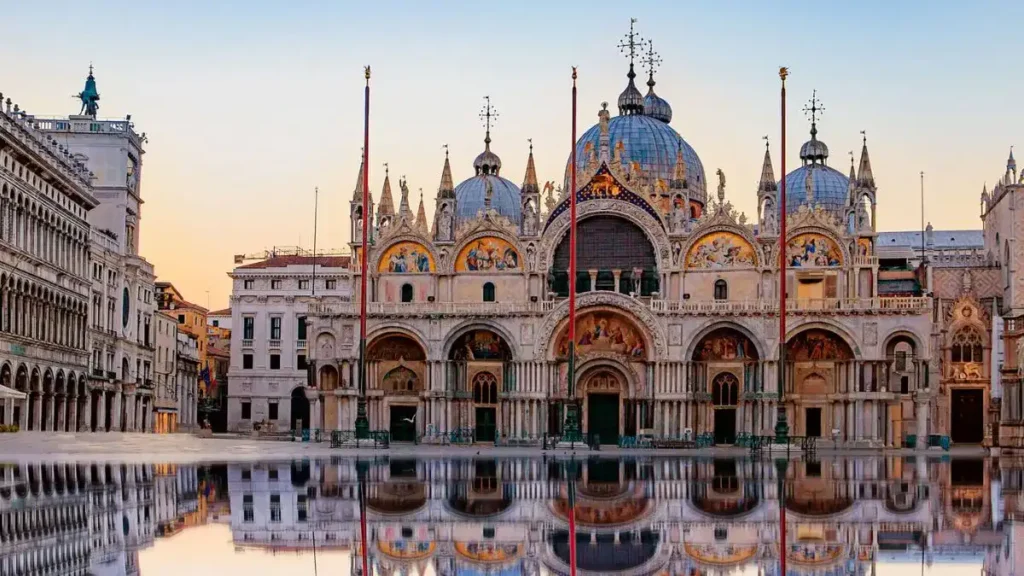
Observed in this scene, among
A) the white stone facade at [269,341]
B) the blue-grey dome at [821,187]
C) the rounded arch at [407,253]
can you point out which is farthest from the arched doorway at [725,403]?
the white stone facade at [269,341]

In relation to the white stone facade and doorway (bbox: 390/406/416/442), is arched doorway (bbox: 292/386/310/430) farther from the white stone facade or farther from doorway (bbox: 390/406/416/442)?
doorway (bbox: 390/406/416/442)

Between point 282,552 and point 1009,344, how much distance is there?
53987 mm

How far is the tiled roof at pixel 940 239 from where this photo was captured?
110 meters

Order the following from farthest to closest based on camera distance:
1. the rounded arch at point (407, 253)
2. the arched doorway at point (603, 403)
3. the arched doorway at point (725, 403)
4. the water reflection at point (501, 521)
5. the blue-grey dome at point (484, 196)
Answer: the blue-grey dome at point (484, 196), the rounded arch at point (407, 253), the arched doorway at point (603, 403), the arched doorway at point (725, 403), the water reflection at point (501, 521)

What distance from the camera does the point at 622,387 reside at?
77.9 metres

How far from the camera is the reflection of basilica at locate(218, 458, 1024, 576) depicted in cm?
1853

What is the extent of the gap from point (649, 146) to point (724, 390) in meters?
20.0

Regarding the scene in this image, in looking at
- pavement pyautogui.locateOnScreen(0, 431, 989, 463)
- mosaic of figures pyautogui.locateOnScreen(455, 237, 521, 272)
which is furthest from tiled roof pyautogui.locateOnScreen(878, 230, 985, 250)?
pavement pyautogui.locateOnScreen(0, 431, 989, 463)

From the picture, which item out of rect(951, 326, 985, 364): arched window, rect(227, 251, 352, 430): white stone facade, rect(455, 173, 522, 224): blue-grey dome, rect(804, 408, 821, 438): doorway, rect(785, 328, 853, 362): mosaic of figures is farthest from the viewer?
rect(227, 251, 352, 430): white stone facade

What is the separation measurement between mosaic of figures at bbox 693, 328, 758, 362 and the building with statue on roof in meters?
0.10

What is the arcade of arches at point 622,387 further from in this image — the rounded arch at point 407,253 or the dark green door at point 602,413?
the rounded arch at point 407,253

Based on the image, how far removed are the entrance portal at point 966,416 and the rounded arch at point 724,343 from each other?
53.0 ft

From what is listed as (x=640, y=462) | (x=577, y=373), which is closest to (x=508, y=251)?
(x=577, y=373)

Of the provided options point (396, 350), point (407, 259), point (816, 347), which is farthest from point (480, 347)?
point (816, 347)
